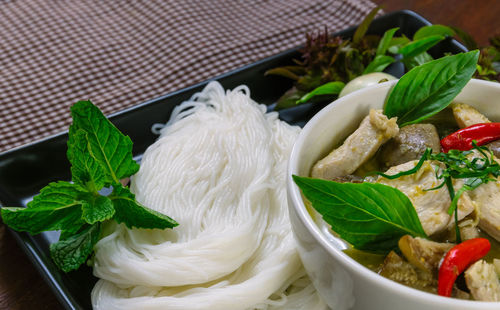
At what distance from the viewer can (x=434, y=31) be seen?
3568 millimetres

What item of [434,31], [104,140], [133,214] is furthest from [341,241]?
[434,31]

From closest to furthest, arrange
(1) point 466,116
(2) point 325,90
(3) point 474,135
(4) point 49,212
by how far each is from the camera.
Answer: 1. (3) point 474,135
2. (1) point 466,116
3. (4) point 49,212
4. (2) point 325,90

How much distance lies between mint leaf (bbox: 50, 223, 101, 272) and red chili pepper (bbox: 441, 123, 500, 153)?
1679mm

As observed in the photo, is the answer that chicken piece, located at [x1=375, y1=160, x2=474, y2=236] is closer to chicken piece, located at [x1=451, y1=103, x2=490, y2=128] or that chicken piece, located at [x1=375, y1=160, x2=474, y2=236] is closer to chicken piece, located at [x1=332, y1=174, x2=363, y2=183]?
chicken piece, located at [x1=332, y1=174, x2=363, y2=183]

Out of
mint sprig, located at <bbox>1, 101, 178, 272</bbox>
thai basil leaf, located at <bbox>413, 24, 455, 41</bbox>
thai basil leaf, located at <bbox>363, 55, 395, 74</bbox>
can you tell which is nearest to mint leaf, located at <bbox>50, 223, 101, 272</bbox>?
mint sprig, located at <bbox>1, 101, 178, 272</bbox>

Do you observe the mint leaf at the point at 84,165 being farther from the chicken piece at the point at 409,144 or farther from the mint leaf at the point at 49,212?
the chicken piece at the point at 409,144

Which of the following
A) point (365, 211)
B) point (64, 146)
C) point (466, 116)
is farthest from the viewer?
point (64, 146)

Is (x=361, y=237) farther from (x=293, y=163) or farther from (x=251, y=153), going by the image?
(x=251, y=153)

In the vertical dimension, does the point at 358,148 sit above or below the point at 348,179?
above

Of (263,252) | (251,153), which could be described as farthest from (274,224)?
(251,153)

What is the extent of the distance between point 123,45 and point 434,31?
2.34 m

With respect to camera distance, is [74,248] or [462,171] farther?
[74,248]

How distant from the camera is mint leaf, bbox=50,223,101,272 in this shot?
8.04 ft

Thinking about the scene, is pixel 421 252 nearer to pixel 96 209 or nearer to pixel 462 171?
pixel 462 171
